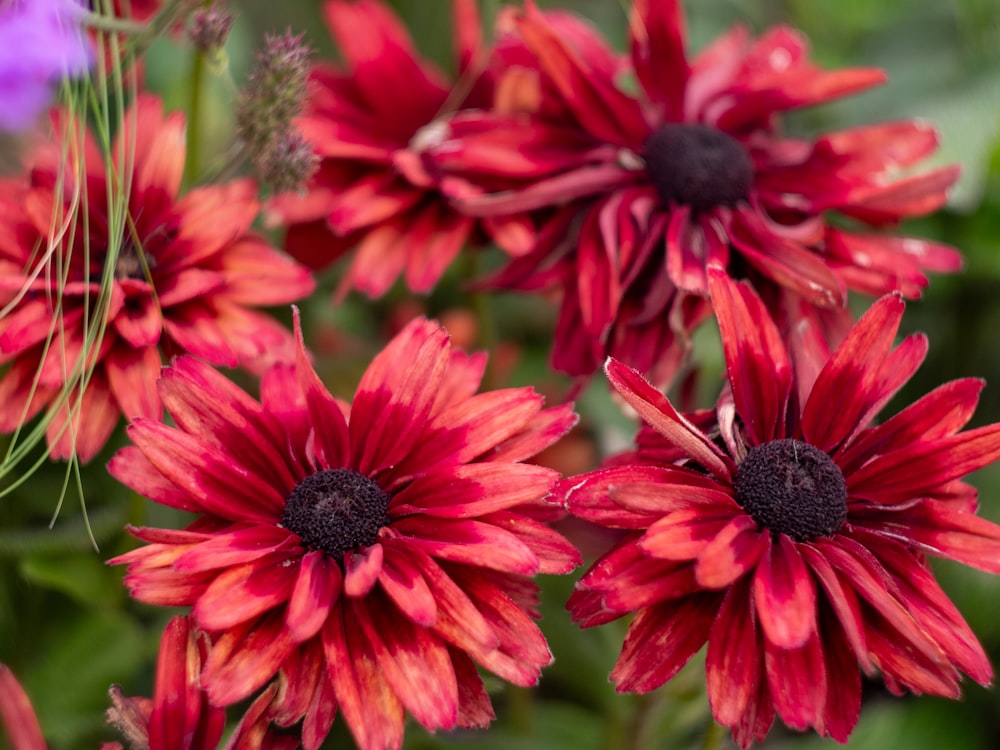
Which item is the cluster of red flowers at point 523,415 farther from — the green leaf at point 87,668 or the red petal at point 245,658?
the green leaf at point 87,668

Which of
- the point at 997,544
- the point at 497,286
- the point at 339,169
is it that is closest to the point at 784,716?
the point at 997,544

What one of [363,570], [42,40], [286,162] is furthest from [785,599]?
[42,40]

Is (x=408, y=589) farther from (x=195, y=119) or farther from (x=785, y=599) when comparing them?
(x=195, y=119)

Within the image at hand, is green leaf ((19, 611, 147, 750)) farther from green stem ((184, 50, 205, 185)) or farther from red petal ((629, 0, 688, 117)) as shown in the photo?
red petal ((629, 0, 688, 117))

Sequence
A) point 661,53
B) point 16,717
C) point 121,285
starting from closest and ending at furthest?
1. point 16,717
2. point 121,285
3. point 661,53

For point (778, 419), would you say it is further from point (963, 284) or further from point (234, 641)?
point (963, 284)

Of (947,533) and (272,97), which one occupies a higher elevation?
(272,97)

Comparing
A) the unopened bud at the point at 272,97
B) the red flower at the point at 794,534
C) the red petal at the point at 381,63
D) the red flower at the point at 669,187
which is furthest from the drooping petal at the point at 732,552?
the red petal at the point at 381,63
